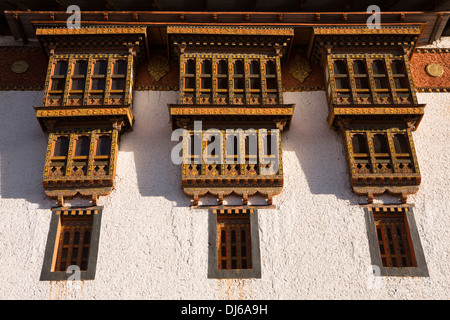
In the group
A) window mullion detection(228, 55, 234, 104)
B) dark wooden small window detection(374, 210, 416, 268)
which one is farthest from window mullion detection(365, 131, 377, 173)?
window mullion detection(228, 55, 234, 104)

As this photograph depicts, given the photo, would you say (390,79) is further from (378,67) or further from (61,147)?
(61,147)

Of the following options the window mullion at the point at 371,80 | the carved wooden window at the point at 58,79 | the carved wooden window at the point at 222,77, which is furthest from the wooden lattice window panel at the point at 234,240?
the carved wooden window at the point at 58,79

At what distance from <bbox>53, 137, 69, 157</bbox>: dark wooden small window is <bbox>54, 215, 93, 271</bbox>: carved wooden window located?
1543mm

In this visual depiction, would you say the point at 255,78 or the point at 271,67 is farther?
the point at 271,67

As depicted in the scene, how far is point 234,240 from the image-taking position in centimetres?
1190

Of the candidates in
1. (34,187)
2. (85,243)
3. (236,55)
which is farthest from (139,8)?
(85,243)

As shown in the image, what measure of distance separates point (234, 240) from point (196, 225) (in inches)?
37.9

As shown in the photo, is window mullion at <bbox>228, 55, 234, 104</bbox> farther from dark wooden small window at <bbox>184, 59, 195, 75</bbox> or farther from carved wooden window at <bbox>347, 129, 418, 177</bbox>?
carved wooden window at <bbox>347, 129, 418, 177</bbox>

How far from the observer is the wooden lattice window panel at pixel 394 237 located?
38.2 ft

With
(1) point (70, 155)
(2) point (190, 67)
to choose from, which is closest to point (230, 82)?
(2) point (190, 67)

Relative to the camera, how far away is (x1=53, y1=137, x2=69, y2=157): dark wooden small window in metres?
12.4

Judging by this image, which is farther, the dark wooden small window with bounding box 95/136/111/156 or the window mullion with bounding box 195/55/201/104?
the window mullion with bounding box 195/55/201/104

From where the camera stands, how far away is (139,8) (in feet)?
47.8

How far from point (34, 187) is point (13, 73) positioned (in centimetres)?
389
